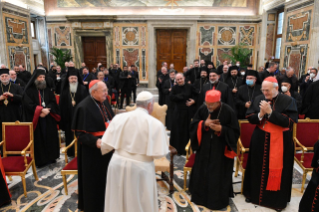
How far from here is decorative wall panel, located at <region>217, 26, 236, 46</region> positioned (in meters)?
12.0

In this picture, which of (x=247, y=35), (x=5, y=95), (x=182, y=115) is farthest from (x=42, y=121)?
(x=247, y=35)

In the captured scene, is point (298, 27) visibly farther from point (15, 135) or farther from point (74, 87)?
point (15, 135)

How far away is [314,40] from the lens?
7.73 m

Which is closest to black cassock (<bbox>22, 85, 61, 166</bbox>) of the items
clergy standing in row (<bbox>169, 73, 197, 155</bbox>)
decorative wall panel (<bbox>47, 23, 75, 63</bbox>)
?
clergy standing in row (<bbox>169, 73, 197, 155</bbox>)

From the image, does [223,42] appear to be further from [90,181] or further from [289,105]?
[90,181]

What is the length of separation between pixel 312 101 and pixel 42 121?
5645 millimetres

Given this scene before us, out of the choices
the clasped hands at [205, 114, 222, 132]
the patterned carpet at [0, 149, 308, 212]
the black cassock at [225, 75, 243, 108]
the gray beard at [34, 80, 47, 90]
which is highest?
the gray beard at [34, 80, 47, 90]

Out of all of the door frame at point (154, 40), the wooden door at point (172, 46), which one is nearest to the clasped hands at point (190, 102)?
the door frame at point (154, 40)

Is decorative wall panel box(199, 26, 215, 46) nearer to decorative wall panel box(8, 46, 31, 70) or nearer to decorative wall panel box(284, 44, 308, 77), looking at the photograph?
decorative wall panel box(284, 44, 308, 77)

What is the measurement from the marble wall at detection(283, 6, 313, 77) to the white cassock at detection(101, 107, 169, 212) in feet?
26.3

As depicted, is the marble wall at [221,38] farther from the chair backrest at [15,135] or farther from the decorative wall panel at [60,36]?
the chair backrest at [15,135]

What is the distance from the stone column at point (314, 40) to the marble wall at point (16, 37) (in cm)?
1089

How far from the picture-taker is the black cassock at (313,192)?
2537 mm

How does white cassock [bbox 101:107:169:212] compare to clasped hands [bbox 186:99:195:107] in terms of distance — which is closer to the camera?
white cassock [bbox 101:107:169:212]
